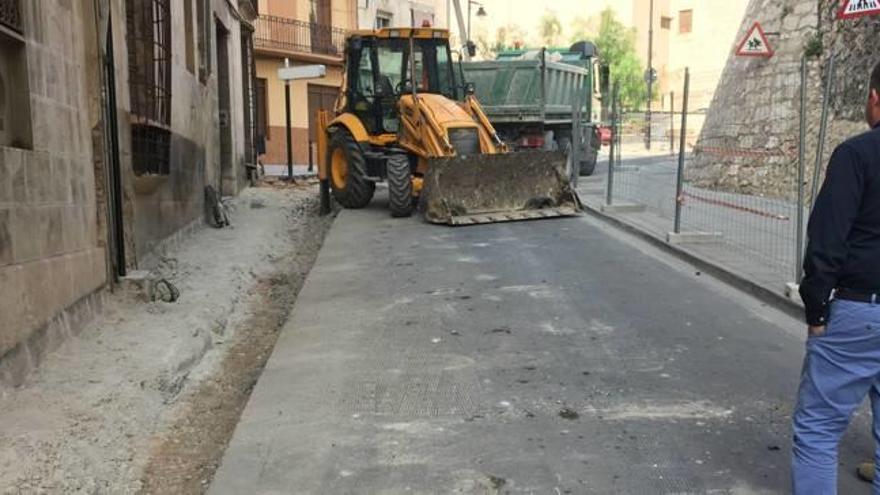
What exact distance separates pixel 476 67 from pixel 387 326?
13.3 meters

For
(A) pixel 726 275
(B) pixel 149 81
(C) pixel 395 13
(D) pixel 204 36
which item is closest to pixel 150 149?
(B) pixel 149 81

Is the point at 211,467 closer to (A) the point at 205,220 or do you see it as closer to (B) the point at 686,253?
(B) the point at 686,253

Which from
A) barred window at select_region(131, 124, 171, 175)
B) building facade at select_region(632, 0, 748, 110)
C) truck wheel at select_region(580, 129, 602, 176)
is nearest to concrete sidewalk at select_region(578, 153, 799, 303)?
truck wheel at select_region(580, 129, 602, 176)

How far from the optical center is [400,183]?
12.2 m

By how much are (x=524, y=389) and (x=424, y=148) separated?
7825mm

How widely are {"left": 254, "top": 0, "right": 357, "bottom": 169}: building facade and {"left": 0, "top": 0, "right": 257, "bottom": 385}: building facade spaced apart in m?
17.5

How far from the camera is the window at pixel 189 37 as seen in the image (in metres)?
11.0

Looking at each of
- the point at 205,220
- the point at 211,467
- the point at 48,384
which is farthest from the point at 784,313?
the point at 205,220

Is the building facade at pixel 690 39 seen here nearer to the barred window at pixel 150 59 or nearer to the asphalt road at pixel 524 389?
the barred window at pixel 150 59

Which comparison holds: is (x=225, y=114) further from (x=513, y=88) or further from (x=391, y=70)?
(x=513, y=88)

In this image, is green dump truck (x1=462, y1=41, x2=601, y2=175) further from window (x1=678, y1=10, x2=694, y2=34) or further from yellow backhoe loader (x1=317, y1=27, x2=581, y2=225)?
window (x1=678, y1=10, x2=694, y2=34)

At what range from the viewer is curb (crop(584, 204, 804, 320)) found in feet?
22.4

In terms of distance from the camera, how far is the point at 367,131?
1380cm

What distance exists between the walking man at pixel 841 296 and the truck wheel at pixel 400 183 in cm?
944
